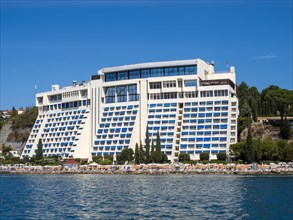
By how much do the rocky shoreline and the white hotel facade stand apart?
11504mm

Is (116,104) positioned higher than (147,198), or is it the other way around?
(116,104)

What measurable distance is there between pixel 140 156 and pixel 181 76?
2380cm

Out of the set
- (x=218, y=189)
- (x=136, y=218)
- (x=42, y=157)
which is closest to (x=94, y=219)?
(x=136, y=218)

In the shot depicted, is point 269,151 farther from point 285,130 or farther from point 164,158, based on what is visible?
point 164,158

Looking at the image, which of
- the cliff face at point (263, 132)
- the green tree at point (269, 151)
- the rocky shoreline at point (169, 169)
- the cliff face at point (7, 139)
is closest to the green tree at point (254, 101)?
the cliff face at point (263, 132)

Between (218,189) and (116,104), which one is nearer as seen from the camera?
(218,189)

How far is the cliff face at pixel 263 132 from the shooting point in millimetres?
127875

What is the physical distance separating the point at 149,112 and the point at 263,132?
2766cm

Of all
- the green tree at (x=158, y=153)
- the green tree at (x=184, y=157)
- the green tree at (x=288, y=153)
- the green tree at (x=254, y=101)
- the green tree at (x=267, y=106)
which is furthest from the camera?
the green tree at (x=267, y=106)

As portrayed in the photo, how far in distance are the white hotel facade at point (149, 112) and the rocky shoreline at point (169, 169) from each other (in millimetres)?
11504

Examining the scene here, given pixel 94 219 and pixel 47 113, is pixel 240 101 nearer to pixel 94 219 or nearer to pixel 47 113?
pixel 47 113

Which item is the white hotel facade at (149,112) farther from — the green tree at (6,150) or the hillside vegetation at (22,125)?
the hillside vegetation at (22,125)

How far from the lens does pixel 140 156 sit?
12112 cm

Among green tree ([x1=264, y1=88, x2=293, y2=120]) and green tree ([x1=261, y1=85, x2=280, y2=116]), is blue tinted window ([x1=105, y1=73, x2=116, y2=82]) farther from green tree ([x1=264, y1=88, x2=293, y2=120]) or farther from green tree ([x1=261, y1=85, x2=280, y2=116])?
green tree ([x1=264, y1=88, x2=293, y2=120])
